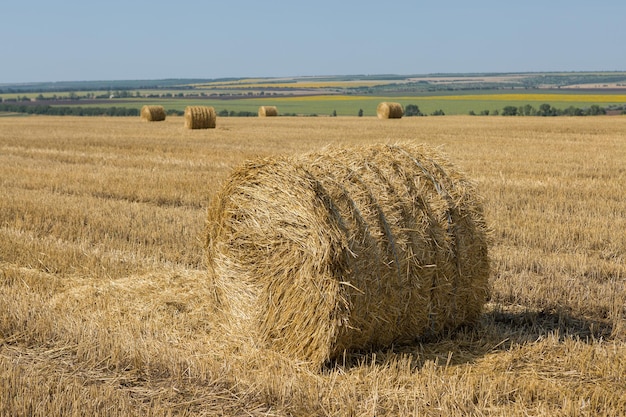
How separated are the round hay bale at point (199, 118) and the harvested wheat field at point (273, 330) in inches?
745

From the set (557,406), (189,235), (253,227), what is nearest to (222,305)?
(253,227)

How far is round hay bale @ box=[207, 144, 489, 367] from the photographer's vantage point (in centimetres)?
566

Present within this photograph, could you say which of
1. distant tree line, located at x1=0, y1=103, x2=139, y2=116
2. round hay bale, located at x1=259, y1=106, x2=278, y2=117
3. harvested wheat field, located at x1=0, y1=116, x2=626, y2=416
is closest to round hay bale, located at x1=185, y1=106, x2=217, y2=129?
round hay bale, located at x1=259, y1=106, x2=278, y2=117

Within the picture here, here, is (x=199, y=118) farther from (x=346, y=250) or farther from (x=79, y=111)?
(x=79, y=111)

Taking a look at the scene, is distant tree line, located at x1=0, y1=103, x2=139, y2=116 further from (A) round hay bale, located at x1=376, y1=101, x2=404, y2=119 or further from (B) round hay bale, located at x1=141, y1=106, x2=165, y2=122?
(A) round hay bale, located at x1=376, y1=101, x2=404, y2=119

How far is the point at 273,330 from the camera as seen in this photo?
6.08 m

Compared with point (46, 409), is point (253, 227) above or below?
above

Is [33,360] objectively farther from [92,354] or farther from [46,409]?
[46,409]

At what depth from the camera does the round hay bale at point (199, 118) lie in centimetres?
3212

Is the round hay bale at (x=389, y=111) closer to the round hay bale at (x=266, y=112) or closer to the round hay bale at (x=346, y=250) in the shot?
the round hay bale at (x=266, y=112)

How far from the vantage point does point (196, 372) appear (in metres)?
5.26

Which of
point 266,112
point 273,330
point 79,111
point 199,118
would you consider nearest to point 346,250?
point 273,330

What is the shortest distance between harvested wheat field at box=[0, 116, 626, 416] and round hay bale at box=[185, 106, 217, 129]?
18.9m

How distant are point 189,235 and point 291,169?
14.8 ft
